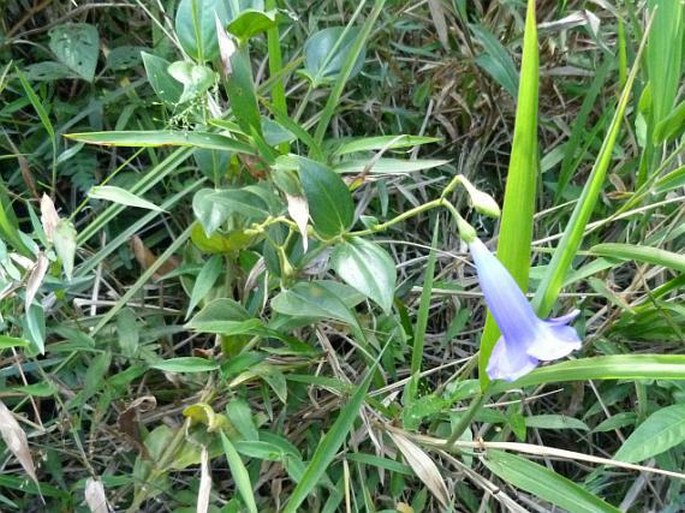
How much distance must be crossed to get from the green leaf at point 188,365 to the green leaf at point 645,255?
393 millimetres

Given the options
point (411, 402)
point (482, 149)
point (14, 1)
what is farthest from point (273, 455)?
point (14, 1)

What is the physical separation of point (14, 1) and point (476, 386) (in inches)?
30.7

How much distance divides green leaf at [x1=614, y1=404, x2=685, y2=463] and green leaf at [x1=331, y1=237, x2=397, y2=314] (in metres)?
0.29

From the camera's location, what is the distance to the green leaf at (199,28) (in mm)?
756

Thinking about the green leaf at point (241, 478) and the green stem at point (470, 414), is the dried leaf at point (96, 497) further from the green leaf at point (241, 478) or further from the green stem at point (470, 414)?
the green stem at point (470, 414)

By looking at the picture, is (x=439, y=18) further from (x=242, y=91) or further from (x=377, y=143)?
(x=242, y=91)

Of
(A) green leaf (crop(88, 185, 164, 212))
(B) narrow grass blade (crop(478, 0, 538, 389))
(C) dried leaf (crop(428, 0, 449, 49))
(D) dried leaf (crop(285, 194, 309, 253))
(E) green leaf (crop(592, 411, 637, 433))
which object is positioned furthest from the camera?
(C) dried leaf (crop(428, 0, 449, 49))

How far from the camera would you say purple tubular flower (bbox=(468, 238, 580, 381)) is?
1.89 ft

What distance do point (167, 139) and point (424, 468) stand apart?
1.28ft

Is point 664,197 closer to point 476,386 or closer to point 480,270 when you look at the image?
point 476,386

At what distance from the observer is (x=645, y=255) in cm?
74

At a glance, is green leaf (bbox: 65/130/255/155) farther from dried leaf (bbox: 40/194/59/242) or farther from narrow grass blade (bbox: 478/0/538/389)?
narrow grass blade (bbox: 478/0/538/389)

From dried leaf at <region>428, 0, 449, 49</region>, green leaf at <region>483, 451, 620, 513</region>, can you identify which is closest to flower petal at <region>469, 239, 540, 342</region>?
green leaf at <region>483, 451, 620, 513</region>

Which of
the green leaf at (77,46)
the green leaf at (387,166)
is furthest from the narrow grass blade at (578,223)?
the green leaf at (77,46)
